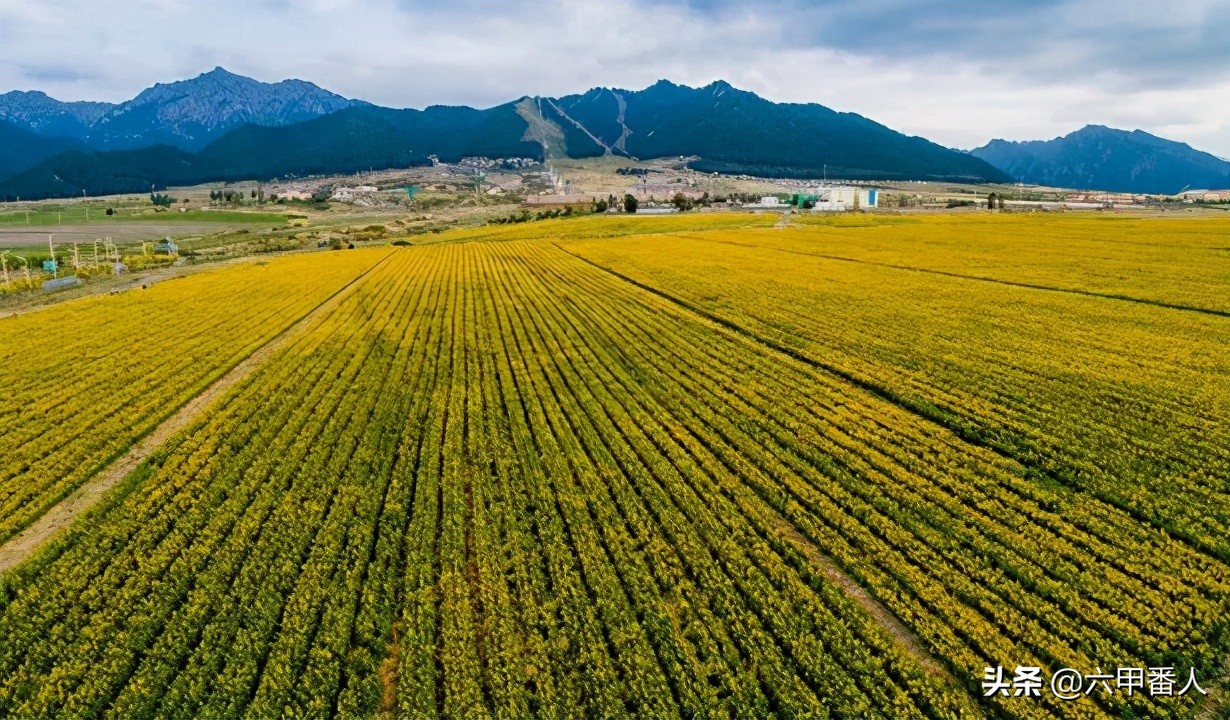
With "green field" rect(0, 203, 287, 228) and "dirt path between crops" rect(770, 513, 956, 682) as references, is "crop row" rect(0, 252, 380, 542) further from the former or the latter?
"green field" rect(0, 203, 287, 228)

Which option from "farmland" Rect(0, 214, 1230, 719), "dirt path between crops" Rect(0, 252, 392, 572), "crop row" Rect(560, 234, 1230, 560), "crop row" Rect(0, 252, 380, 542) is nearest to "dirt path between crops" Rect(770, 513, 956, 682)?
"farmland" Rect(0, 214, 1230, 719)

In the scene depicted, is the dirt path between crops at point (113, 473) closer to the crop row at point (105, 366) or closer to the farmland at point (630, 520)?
the crop row at point (105, 366)

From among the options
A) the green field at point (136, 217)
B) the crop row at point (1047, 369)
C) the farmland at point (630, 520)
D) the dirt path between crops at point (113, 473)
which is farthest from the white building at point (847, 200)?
the dirt path between crops at point (113, 473)

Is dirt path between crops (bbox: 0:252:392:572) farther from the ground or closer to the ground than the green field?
closer to the ground

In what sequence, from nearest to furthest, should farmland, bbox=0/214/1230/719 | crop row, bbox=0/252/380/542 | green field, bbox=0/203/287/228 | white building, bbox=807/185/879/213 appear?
farmland, bbox=0/214/1230/719
crop row, bbox=0/252/380/542
green field, bbox=0/203/287/228
white building, bbox=807/185/879/213

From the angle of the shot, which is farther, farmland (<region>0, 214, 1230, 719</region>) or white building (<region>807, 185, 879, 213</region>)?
white building (<region>807, 185, 879, 213</region>)

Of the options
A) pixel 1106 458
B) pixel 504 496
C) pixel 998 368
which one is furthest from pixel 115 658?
pixel 998 368

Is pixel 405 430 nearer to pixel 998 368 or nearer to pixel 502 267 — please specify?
pixel 998 368
